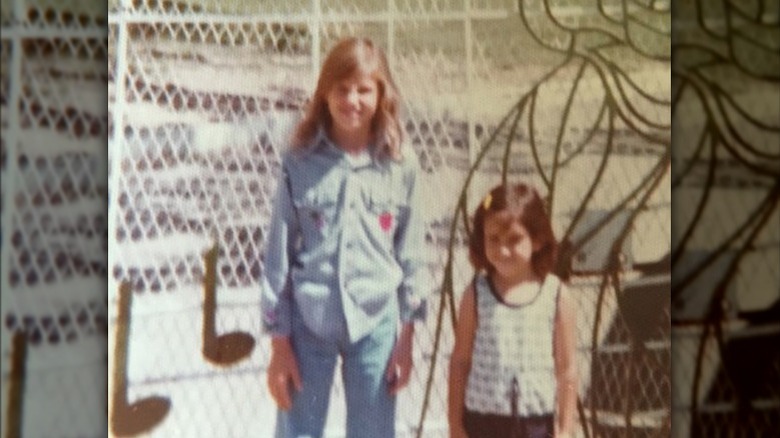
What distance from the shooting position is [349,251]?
103 cm

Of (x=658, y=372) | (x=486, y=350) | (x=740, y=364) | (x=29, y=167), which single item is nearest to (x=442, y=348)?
(x=486, y=350)

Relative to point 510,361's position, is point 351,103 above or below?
above

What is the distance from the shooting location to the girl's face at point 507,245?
1.05 m

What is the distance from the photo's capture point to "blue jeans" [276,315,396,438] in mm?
1020

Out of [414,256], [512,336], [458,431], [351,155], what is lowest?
[458,431]

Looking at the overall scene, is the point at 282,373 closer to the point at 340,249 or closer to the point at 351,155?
the point at 340,249

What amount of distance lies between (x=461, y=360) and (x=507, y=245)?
0.55 ft

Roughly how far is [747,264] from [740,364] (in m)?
0.14

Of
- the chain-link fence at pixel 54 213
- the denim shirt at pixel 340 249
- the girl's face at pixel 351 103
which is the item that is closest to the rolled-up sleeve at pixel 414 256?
the denim shirt at pixel 340 249

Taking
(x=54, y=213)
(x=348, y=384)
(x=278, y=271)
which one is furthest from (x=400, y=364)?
(x=54, y=213)

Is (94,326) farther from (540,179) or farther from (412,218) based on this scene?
(540,179)

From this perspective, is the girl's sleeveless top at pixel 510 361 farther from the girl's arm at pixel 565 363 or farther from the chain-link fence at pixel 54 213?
the chain-link fence at pixel 54 213

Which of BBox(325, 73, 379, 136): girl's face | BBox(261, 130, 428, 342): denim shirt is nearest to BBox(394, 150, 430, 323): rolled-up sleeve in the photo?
BBox(261, 130, 428, 342): denim shirt

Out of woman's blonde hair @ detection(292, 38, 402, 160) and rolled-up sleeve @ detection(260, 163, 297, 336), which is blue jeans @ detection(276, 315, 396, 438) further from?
woman's blonde hair @ detection(292, 38, 402, 160)
